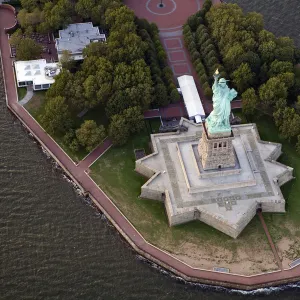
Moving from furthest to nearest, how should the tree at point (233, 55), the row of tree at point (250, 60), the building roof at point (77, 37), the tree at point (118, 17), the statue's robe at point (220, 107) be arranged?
the tree at point (118, 17)
the building roof at point (77, 37)
the tree at point (233, 55)
the row of tree at point (250, 60)
the statue's robe at point (220, 107)

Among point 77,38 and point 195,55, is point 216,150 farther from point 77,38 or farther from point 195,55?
point 77,38

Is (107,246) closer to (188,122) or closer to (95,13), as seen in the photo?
(188,122)

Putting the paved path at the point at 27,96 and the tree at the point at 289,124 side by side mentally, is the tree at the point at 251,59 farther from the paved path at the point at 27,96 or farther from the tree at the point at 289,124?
the paved path at the point at 27,96

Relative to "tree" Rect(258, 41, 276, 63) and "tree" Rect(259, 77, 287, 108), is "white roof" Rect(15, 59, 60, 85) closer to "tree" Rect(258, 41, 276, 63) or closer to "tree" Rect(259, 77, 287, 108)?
"tree" Rect(259, 77, 287, 108)

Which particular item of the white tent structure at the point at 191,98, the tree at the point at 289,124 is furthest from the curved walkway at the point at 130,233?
the tree at the point at 289,124

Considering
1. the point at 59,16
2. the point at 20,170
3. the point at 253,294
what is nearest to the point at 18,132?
the point at 20,170

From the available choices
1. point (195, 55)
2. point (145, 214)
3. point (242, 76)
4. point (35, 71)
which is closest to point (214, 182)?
point (145, 214)
